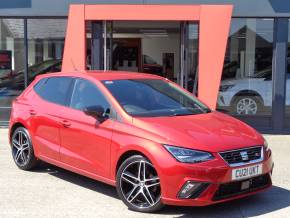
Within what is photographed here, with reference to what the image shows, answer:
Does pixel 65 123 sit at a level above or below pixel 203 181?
above

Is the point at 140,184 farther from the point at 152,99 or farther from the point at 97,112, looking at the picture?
the point at 152,99

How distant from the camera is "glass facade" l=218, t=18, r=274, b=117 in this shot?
38.1 ft

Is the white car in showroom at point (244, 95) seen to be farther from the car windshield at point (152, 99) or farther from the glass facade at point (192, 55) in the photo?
the car windshield at point (152, 99)

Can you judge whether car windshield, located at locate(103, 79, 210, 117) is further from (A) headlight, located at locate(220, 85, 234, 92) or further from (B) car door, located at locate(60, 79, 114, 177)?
(A) headlight, located at locate(220, 85, 234, 92)

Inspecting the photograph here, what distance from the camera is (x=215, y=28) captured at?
35.2 feet

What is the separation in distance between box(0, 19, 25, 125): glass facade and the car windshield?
6.42 metres

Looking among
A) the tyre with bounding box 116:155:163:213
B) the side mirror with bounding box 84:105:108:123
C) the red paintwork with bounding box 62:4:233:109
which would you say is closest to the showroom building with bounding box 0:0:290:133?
the red paintwork with bounding box 62:4:233:109

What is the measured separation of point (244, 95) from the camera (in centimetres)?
1195

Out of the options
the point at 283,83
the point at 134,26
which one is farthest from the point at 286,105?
the point at 134,26

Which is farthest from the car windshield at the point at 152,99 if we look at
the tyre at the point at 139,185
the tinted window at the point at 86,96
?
the tyre at the point at 139,185

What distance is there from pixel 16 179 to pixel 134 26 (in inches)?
291

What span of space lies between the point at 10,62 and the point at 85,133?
7.19m

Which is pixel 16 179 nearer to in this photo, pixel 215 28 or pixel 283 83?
pixel 215 28

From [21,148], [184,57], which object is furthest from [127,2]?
[21,148]
